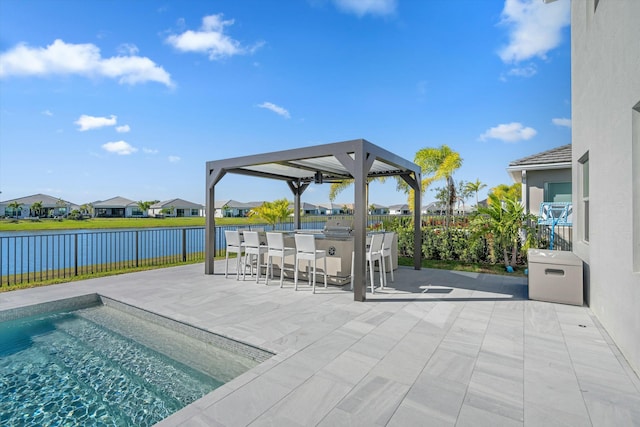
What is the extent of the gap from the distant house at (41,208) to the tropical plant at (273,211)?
41.5 metres

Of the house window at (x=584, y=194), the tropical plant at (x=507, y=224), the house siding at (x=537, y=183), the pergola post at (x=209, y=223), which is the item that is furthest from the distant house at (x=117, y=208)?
the house window at (x=584, y=194)

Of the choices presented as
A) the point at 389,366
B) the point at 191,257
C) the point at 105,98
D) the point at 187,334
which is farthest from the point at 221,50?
the point at 389,366

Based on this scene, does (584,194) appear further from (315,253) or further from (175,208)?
(175,208)

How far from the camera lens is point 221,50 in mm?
9977

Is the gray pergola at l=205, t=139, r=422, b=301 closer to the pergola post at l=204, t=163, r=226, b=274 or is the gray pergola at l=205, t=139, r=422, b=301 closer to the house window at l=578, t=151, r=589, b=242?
the pergola post at l=204, t=163, r=226, b=274

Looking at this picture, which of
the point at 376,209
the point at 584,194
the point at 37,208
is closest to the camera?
the point at 584,194

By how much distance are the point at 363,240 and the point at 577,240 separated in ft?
13.1

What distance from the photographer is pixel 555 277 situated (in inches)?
193

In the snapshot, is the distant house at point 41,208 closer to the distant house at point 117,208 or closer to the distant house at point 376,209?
the distant house at point 117,208

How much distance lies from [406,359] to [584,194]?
4545mm

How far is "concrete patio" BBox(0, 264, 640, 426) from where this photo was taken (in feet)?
6.88

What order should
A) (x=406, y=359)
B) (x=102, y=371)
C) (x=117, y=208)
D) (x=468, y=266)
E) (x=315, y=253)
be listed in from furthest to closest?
1. (x=117, y=208)
2. (x=468, y=266)
3. (x=315, y=253)
4. (x=102, y=371)
5. (x=406, y=359)

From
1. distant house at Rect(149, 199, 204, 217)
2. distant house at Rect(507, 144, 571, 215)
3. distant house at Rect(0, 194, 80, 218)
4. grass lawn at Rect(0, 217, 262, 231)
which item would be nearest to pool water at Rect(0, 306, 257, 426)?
distant house at Rect(507, 144, 571, 215)

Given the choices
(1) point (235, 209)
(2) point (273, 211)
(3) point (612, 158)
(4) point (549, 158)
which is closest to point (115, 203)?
(1) point (235, 209)
